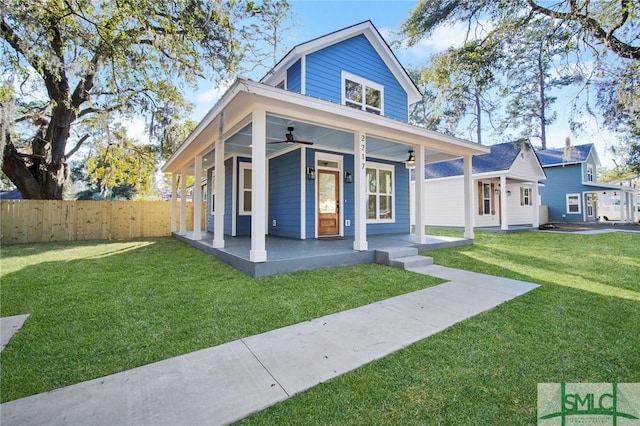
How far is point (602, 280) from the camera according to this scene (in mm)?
4730

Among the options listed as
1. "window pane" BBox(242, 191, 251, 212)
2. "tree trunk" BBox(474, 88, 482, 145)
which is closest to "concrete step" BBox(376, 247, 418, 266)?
"tree trunk" BBox(474, 88, 482, 145)

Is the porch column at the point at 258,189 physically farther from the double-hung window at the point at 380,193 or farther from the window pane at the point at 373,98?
the window pane at the point at 373,98

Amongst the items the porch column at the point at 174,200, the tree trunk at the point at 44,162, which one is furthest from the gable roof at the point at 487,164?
the tree trunk at the point at 44,162

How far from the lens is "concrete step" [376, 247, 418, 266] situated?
5.93 m

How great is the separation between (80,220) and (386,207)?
35.6 feet

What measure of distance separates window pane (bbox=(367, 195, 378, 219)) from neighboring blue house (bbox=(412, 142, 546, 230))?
4951mm

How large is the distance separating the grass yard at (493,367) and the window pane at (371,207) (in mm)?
5546

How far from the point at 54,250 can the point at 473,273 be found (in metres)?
10.3

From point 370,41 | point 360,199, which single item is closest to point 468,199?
point 360,199

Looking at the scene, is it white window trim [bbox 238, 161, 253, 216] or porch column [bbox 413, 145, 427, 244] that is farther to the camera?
white window trim [bbox 238, 161, 253, 216]

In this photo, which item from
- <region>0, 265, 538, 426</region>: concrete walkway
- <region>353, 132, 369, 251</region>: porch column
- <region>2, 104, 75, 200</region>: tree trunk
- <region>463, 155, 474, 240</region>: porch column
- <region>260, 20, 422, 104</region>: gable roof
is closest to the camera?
<region>0, 265, 538, 426</region>: concrete walkway

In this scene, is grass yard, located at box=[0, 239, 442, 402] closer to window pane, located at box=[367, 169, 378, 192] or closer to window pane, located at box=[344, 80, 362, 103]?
window pane, located at box=[367, 169, 378, 192]

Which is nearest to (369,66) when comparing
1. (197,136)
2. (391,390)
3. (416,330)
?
(197,136)

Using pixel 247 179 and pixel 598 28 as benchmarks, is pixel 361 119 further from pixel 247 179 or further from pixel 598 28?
pixel 247 179
